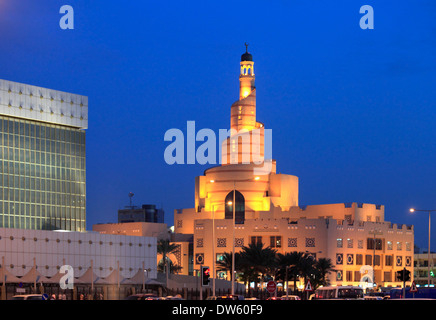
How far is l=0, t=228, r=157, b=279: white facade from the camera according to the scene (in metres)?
86.5

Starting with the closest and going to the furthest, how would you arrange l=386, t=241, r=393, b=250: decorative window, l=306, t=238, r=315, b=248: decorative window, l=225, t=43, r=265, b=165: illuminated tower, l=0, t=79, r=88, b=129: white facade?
l=0, t=79, r=88, b=129: white facade → l=306, t=238, r=315, b=248: decorative window → l=386, t=241, r=393, b=250: decorative window → l=225, t=43, r=265, b=165: illuminated tower

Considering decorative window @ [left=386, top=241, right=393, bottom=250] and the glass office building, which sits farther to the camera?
decorative window @ [left=386, top=241, right=393, bottom=250]

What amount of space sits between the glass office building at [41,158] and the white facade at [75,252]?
19.9 ft

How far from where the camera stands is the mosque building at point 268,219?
478 feet

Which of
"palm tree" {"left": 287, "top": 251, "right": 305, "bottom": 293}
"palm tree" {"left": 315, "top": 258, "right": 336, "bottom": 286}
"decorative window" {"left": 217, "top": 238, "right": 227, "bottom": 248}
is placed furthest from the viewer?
"decorative window" {"left": 217, "top": 238, "right": 227, "bottom": 248}

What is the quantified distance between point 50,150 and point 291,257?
117 feet

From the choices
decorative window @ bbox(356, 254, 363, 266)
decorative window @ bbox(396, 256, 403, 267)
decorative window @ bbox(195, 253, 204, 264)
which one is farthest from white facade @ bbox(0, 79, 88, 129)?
decorative window @ bbox(396, 256, 403, 267)

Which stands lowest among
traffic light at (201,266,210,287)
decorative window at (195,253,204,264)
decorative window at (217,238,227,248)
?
decorative window at (195,253,204,264)

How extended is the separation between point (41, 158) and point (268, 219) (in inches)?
2259

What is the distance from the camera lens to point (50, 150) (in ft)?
329

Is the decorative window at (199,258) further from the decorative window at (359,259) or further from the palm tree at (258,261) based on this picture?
the palm tree at (258,261)

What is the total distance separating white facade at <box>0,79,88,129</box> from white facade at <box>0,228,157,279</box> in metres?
14.3

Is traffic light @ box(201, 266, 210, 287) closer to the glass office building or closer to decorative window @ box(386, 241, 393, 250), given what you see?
the glass office building
